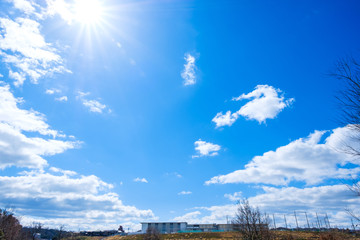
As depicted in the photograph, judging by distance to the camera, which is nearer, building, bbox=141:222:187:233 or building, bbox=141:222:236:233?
building, bbox=141:222:236:233

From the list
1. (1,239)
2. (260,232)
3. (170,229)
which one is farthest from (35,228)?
(260,232)

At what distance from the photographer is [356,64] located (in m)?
6.41

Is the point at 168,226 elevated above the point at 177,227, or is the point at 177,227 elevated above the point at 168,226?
the point at 168,226

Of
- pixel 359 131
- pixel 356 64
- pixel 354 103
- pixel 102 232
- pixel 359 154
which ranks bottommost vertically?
pixel 102 232

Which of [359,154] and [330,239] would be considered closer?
[359,154]

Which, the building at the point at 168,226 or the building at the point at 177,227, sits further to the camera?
the building at the point at 168,226

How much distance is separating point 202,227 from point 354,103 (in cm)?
12157

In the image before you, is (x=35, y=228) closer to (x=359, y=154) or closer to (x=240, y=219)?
(x=240, y=219)

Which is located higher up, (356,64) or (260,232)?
(356,64)

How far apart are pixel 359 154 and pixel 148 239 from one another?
179 feet

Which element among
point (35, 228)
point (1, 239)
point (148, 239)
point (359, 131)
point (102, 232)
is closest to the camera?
point (359, 131)

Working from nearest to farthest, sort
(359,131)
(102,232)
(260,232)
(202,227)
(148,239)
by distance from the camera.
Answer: (359,131)
(260,232)
(148,239)
(202,227)
(102,232)

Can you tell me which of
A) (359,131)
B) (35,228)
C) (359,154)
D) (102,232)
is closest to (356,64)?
(359,131)

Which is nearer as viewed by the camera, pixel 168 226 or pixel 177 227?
pixel 177 227
